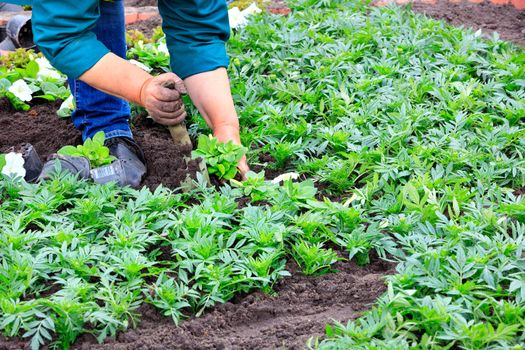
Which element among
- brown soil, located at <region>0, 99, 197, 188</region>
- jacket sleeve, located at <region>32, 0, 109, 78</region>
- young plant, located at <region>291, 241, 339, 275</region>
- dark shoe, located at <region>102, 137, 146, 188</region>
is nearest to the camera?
young plant, located at <region>291, 241, 339, 275</region>

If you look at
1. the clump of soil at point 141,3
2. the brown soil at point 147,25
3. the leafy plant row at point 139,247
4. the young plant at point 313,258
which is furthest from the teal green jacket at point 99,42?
the clump of soil at point 141,3

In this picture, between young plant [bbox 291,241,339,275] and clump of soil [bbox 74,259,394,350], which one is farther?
young plant [bbox 291,241,339,275]

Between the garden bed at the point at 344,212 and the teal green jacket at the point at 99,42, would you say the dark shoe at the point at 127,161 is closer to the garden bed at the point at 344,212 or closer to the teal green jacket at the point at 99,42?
the garden bed at the point at 344,212

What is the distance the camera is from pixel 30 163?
346 cm

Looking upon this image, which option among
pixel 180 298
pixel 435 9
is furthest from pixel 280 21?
pixel 180 298

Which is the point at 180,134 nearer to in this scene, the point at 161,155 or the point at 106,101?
the point at 161,155

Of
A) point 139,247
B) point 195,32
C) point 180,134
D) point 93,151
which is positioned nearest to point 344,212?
point 139,247

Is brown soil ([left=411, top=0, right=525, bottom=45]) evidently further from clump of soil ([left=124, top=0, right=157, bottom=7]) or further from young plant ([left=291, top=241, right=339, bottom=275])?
young plant ([left=291, top=241, right=339, bottom=275])

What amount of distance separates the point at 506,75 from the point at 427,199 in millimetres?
1504

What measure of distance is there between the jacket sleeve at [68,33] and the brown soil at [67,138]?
54cm

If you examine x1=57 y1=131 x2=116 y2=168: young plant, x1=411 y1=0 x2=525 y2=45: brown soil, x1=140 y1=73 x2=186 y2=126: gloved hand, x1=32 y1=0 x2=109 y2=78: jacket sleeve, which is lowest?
x1=57 y1=131 x2=116 y2=168: young plant

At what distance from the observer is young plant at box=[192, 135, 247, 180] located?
10.9 ft

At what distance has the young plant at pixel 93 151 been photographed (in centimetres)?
337

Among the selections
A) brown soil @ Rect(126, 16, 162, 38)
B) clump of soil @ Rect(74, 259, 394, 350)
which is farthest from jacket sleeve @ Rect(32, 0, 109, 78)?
brown soil @ Rect(126, 16, 162, 38)
